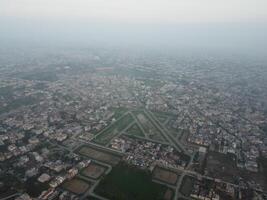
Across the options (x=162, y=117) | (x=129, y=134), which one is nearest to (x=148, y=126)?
(x=129, y=134)

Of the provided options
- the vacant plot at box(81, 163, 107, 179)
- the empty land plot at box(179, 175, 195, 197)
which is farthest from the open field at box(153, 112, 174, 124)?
the vacant plot at box(81, 163, 107, 179)

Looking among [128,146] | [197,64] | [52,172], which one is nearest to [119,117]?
[128,146]

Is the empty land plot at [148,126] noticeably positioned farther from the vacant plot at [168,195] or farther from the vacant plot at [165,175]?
the vacant plot at [168,195]

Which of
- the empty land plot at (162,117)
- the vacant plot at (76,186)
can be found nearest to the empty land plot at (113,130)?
the empty land plot at (162,117)

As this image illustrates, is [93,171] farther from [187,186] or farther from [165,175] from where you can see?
[187,186]

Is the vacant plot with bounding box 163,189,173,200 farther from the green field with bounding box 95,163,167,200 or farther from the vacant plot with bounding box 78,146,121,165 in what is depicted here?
the vacant plot with bounding box 78,146,121,165

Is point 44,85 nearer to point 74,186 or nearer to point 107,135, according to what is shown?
point 107,135
